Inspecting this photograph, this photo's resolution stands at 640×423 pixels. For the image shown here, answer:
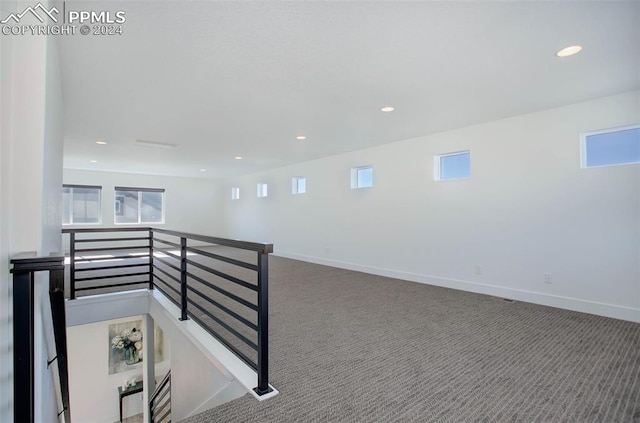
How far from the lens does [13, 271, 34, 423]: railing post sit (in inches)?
31.7

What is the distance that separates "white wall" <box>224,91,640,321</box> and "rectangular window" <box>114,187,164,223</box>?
6.11 meters

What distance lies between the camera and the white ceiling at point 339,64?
6.19 ft

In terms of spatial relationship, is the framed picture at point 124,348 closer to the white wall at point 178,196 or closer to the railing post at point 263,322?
the white wall at point 178,196

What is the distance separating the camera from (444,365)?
6.97 feet

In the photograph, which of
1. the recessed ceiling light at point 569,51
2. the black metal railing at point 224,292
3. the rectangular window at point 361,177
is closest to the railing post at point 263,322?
the black metal railing at point 224,292

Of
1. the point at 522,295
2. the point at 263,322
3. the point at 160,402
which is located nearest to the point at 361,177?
the point at 522,295

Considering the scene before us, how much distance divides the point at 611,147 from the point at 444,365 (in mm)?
2982

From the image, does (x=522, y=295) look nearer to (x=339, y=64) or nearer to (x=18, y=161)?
(x=339, y=64)

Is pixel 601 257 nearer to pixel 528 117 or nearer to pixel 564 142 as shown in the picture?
pixel 564 142

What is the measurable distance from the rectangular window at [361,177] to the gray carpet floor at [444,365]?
9.12 ft

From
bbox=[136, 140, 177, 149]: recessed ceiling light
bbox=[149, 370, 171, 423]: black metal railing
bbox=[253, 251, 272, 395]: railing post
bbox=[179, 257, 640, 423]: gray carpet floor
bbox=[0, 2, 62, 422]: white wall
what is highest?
bbox=[136, 140, 177, 149]: recessed ceiling light

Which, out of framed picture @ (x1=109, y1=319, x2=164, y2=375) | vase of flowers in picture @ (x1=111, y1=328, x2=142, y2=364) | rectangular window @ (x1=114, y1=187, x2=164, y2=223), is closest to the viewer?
framed picture @ (x1=109, y1=319, x2=164, y2=375)

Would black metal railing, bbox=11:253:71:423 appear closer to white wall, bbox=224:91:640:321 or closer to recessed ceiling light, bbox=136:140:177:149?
white wall, bbox=224:91:640:321

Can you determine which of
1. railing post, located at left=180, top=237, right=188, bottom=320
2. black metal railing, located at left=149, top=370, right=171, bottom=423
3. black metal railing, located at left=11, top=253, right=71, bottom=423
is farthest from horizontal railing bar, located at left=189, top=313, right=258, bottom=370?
black metal railing, located at left=149, top=370, right=171, bottom=423
